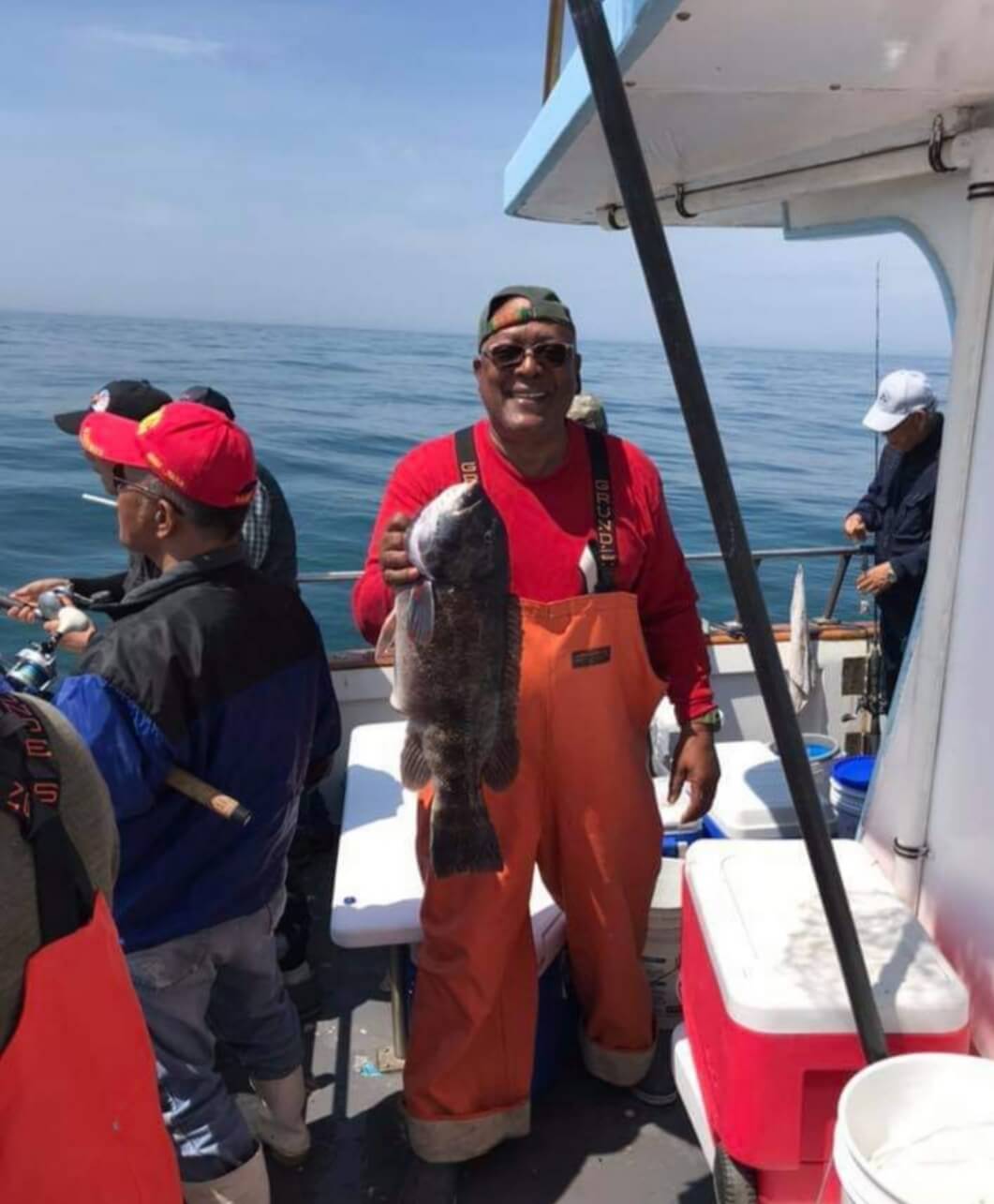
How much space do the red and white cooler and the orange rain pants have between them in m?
0.46

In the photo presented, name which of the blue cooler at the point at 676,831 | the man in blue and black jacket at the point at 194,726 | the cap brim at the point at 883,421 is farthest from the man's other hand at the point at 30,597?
the cap brim at the point at 883,421

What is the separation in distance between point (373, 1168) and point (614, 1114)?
0.74 m

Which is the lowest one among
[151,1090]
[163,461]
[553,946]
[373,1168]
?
[373,1168]

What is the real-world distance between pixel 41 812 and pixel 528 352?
182cm

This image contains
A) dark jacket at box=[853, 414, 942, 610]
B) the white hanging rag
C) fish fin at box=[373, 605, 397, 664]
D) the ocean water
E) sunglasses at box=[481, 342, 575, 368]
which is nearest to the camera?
fish fin at box=[373, 605, 397, 664]

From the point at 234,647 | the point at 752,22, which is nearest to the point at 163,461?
the point at 234,647

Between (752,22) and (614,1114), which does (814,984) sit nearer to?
(614,1114)

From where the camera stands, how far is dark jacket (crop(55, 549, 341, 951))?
7.16 ft

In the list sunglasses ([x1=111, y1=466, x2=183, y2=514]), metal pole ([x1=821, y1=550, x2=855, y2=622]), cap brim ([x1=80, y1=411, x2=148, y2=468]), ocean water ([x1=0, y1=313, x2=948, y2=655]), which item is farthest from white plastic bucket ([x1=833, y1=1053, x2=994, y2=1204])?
ocean water ([x1=0, y1=313, x2=948, y2=655])

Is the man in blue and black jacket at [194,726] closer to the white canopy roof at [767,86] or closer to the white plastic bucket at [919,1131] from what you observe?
the white canopy roof at [767,86]

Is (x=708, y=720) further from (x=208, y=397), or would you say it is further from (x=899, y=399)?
(x=899, y=399)

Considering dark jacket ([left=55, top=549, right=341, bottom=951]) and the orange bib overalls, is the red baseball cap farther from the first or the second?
the orange bib overalls

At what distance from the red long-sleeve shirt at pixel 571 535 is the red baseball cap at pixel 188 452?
15.2 inches

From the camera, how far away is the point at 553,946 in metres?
3.13
